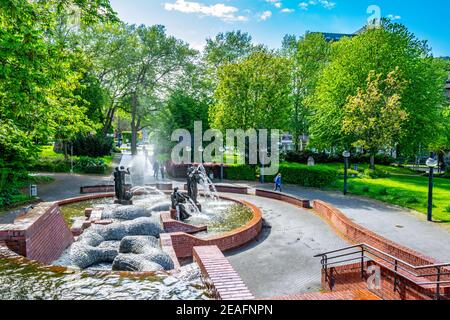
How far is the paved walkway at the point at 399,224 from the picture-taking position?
12219 millimetres

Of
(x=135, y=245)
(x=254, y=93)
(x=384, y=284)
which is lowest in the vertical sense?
(x=384, y=284)

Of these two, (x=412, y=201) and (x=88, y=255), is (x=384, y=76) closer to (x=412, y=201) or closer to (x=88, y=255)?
(x=412, y=201)

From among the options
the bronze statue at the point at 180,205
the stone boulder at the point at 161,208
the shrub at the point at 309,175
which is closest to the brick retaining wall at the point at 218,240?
the bronze statue at the point at 180,205

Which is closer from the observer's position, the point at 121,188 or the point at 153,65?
the point at 121,188

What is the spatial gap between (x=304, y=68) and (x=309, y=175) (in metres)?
18.3

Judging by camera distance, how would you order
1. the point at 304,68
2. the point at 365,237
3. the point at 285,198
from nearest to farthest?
the point at 365,237, the point at 285,198, the point at 304,68

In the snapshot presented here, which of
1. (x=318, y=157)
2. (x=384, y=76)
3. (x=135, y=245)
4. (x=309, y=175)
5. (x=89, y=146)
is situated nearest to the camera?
(x=135, y=245)

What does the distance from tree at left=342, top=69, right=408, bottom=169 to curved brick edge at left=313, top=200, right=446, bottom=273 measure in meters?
13.0

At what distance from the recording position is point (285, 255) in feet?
37.7

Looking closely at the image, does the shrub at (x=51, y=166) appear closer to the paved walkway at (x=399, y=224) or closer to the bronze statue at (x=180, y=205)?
the bronze statue at (x=180, y=205)

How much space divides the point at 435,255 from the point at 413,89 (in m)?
23.0

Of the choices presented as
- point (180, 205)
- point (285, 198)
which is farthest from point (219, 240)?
point (285, 198)

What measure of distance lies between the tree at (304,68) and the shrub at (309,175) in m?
13.6

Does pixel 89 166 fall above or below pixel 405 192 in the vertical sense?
above
